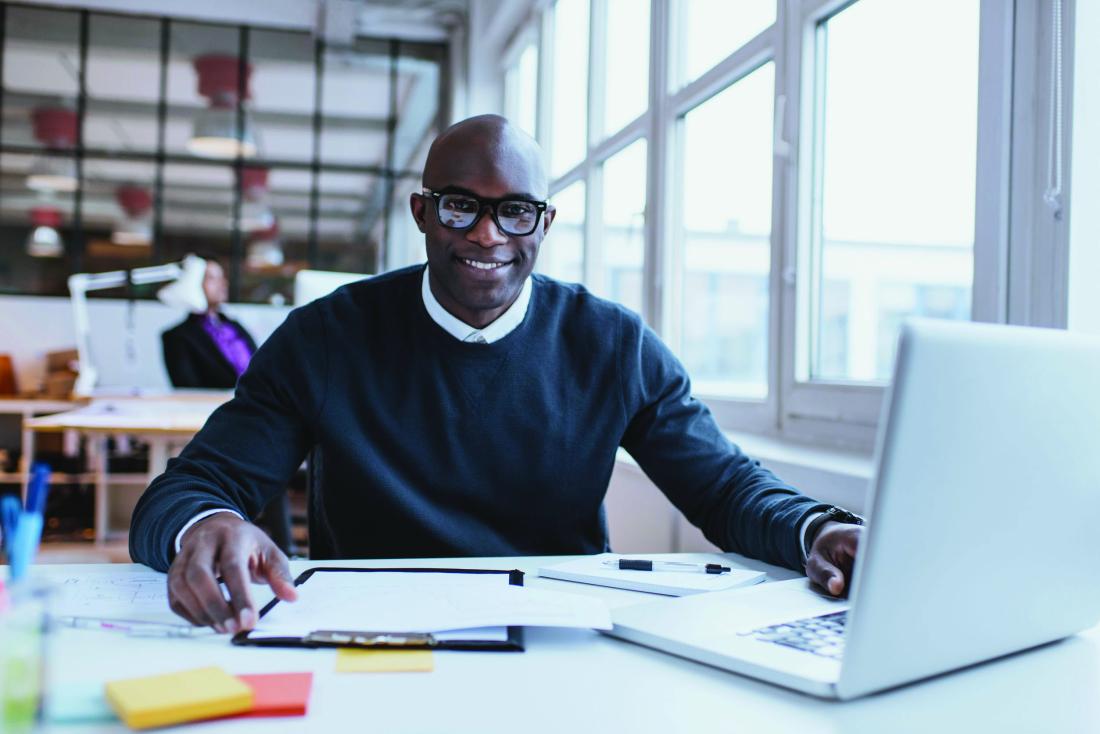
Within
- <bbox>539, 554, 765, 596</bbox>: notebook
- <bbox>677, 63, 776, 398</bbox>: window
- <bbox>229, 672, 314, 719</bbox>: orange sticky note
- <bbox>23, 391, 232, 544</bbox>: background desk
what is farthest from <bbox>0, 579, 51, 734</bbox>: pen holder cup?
<bbox>23, 391, 232, 544</bbox>: background desk

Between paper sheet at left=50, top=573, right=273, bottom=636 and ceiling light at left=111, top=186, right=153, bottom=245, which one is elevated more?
ceiling light at left=111, top=186, right=153, bottom=245

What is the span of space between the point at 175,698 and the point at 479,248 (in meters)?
0.95

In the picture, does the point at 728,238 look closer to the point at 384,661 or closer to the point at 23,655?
the point at 384,661

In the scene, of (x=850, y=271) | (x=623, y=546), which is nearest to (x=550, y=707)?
(x=850, y=271)

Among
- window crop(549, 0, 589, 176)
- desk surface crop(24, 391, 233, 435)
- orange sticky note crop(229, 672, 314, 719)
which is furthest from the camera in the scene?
window crop(549, 0, 589, 176)

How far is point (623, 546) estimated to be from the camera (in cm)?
297

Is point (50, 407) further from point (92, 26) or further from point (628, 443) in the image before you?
point (628, 443)

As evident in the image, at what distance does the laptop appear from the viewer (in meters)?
0.62

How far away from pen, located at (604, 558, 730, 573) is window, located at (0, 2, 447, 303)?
5.88m

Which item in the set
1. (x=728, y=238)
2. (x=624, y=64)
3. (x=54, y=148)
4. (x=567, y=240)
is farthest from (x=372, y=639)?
(x=54, y=148)

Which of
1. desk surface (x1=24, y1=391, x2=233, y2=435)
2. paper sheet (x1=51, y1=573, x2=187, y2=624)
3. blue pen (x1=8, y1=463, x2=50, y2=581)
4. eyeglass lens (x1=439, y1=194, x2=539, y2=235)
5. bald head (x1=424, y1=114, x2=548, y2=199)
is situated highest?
bald head (x1=424, y1=114, x2=548, y2=199)

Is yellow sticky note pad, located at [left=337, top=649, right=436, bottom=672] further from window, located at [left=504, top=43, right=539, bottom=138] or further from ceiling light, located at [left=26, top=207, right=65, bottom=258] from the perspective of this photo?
ceiling light, located at [left=26, top=207, right=65, bottom=258]

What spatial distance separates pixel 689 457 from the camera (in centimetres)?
150

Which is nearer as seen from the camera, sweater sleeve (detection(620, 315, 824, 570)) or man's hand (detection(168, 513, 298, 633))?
man's hand (detection(168, 513, 298, 633))
